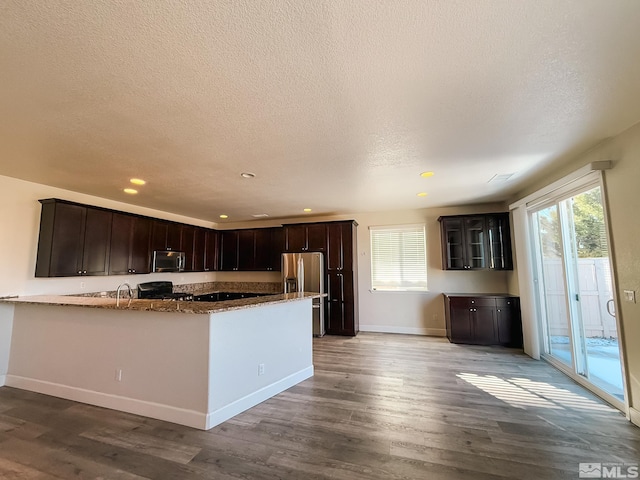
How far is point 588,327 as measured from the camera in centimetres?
342

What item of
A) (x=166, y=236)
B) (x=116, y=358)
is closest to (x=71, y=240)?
(x=166, y=236)

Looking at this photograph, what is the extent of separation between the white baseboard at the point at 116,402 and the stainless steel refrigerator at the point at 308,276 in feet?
10.7

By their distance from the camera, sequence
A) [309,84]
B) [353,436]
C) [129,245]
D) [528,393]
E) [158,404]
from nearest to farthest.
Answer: [309,84] < [353,436] < [158,404] < [528,393] < [129,245]

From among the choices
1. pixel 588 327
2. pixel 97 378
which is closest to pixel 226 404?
pixel 97 378

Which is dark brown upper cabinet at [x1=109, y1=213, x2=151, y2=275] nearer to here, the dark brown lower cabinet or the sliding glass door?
the dark brown lower cabinet

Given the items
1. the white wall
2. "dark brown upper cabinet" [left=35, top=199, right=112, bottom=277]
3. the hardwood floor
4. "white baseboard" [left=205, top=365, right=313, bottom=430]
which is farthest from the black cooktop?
"white baseboard" [left=205, top=365, right=313, bottom=430]

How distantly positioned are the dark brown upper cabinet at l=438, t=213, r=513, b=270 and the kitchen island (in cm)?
354

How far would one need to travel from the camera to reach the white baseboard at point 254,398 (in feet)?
8.56

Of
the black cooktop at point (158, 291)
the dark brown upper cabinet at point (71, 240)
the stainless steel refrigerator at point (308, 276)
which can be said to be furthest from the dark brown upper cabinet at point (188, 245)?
the stainless steel refrigerator at point (308, 276)

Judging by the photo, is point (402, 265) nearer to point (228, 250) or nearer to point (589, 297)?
point (589, 297)

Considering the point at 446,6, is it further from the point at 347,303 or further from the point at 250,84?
the point at 347,303

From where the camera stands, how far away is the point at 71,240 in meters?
4.07

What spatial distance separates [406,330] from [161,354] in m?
4.73

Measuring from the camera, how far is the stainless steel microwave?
17.8 ft
